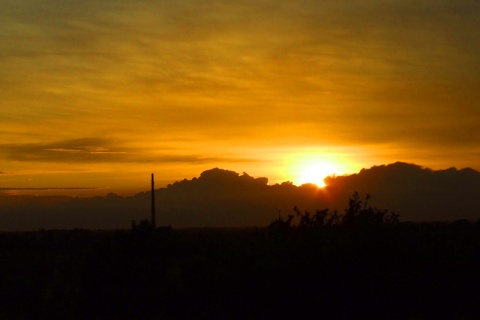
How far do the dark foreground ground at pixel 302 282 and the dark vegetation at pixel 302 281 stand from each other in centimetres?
3

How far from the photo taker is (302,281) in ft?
59.5

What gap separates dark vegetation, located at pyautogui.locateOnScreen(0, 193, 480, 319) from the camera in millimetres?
17703

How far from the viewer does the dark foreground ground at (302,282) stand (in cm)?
1769

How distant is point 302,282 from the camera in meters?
18.1

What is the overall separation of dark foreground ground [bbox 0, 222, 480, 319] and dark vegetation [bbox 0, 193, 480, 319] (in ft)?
0.09

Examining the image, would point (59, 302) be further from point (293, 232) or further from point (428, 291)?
point (428, 291)

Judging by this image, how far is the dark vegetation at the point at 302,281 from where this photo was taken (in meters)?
17.7

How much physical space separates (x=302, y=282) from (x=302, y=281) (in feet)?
0.08

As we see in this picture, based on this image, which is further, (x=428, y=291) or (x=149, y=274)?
(x=149, y=274)

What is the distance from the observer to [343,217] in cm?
2339

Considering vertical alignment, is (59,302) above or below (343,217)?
below

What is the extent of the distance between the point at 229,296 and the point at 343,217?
6461mm

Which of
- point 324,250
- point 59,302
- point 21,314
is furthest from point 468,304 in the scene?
point 21,314

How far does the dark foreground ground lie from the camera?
1769cm
